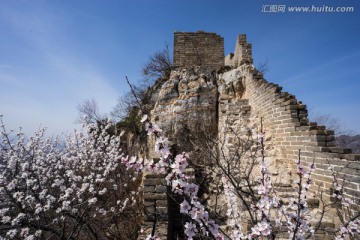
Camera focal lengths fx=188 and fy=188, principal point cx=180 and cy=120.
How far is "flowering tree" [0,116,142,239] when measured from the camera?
3.94 metres

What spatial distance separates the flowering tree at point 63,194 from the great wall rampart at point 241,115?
5.96 feet

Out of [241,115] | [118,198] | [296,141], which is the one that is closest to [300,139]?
[296,141]

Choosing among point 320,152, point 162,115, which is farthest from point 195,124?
point 320,152

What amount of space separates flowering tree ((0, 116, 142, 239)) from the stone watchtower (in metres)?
5.99

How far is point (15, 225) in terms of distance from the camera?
3627 millimetres

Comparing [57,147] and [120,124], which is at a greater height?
[120,124]

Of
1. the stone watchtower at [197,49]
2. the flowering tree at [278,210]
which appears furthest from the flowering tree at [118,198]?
the stone watchtower at [197,49]

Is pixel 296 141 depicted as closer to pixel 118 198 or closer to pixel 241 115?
pixel 241 115

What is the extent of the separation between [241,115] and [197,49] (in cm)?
567

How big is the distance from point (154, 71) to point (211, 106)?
8.24m

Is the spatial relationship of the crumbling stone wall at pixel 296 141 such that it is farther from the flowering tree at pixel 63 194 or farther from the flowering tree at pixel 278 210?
the flowering tree at pixel 63 194

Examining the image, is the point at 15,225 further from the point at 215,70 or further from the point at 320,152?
the point at 215,70

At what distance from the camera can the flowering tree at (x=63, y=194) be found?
3936mm

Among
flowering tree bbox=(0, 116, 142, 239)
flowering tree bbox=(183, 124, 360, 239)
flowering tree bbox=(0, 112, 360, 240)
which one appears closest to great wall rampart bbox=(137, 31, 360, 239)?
flowering tree bbox=(183, 124, 360, 239)
